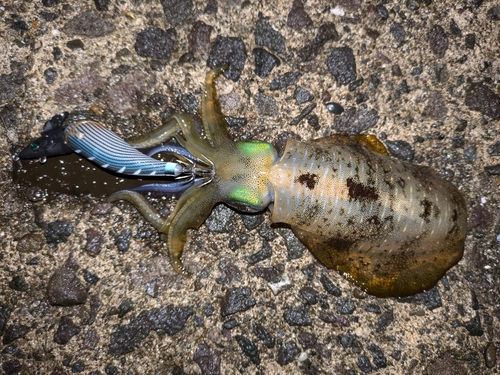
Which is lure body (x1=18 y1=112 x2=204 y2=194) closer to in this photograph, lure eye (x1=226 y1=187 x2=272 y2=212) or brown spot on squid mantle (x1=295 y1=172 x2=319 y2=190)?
lure eye (x1=226 y1=187 x2=272 y2=212)

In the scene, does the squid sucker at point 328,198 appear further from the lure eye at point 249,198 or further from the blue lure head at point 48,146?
the blue lure head at point 48,146

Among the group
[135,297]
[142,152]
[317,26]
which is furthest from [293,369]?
[317,26]

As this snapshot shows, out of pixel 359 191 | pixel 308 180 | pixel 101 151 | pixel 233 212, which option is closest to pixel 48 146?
pixel 101 151

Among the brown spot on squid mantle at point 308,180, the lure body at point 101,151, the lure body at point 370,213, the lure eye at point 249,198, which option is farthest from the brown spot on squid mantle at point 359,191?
the lure body at point 101,151

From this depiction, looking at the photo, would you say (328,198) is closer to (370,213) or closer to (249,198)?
(370,213)

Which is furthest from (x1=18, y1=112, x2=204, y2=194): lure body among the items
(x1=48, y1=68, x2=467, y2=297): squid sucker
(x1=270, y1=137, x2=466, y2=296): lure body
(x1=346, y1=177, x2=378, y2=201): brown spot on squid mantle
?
(x1=346, y1=177, x2=378, y2=201): brown spot on squid mantle

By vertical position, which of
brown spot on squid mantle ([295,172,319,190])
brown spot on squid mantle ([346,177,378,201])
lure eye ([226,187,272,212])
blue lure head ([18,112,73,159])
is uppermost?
brown spot on squid mantle ([346,177,378,201])

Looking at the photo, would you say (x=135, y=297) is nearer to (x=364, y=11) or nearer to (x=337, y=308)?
(x=337, y=308)
